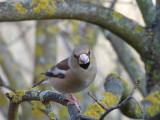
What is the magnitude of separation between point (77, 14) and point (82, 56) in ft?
3.08

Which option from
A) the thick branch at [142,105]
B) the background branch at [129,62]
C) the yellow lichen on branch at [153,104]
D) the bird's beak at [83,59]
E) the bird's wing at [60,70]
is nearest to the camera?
the bird's beak at [83,59]

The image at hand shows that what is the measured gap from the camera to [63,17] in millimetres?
3084

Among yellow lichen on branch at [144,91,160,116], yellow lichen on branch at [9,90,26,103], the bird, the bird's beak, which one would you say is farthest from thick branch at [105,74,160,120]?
yellow lichen on branch at [9,90,26,103]

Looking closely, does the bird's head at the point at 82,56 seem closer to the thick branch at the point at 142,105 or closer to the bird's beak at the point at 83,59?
the bird's beak at the point at 83,59

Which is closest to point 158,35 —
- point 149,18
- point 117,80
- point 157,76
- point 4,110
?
point 149,18

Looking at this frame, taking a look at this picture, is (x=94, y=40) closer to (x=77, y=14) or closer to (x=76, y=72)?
(x=77, y=14)

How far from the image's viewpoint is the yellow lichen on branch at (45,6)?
9.67ft

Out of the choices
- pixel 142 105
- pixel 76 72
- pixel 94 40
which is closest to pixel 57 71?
pixel 76 72

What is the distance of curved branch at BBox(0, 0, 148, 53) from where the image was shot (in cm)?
283

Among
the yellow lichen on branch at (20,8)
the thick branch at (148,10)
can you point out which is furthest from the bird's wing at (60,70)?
the thick branch at (148,10)

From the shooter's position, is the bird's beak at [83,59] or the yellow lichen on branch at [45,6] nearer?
the bird's beak at [83,59]

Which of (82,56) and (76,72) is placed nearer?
(82,56)

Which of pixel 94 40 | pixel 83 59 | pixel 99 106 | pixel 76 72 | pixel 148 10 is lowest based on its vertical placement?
pixel 94 40

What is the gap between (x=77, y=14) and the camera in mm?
3121
